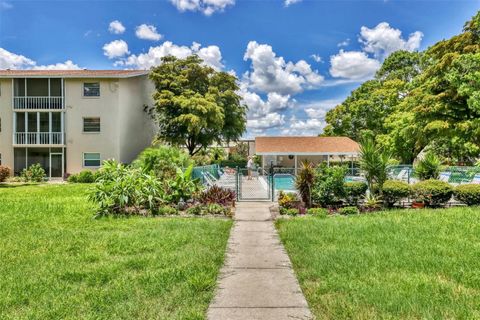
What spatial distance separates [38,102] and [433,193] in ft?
92.6

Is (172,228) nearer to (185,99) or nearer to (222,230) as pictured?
(222,230)

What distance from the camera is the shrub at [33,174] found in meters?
26.8

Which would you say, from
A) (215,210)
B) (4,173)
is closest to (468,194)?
(215,210)

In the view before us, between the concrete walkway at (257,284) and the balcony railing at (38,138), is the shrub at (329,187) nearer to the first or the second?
the concrete walkway at (257,284)

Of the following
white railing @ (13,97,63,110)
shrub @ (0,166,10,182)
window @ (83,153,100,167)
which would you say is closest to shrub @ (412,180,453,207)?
window @ (83,153,100,167)

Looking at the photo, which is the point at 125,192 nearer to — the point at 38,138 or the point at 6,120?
the point at 38,138

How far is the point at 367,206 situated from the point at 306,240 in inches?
230

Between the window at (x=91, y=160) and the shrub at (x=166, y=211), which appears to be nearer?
the shrub at (x=166, y=211)

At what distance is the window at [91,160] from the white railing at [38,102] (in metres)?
4.32

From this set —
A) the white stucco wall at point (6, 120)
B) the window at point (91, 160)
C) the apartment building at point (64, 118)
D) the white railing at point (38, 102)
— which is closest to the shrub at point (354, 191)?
the apartment building at point (64, 118)

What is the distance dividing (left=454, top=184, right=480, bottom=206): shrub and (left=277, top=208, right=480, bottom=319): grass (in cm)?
294

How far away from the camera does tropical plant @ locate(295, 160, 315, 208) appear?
44.1 feet

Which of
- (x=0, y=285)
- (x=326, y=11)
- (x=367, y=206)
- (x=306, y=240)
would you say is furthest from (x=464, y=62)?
(x=0, y=285)

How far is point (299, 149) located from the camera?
1399 inches
